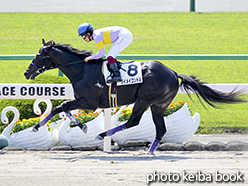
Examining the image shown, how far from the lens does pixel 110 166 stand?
17.1ft

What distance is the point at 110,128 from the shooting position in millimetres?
6875

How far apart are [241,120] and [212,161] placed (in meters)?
3.38

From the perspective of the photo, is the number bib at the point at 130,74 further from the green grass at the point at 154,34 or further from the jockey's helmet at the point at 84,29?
the green grass at the point at 154,34

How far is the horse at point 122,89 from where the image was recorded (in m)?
6.20

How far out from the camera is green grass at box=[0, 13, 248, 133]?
10.3 meters

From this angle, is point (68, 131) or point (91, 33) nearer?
point (91, 33)

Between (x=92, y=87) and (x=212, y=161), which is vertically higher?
(x=92, y=87)

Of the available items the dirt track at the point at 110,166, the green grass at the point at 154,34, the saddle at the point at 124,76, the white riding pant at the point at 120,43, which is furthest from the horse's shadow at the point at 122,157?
the green grass at the point at 154,34

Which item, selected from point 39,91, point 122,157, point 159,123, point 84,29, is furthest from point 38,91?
point 159,123

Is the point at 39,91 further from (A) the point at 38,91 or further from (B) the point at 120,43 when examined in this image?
(B) the point at 120,43

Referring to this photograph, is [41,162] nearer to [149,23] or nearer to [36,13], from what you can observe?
[149,23]

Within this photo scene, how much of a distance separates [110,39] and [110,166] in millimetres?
2020
